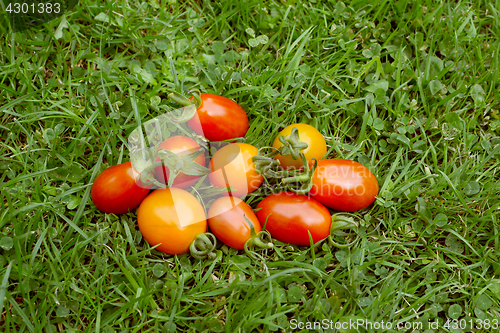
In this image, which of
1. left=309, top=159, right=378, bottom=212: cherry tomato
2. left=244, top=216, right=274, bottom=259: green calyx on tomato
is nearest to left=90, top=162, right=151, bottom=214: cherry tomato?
left=244, top=216, right=274, bottom=259: green calyx on tomato

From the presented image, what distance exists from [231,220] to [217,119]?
641 mm

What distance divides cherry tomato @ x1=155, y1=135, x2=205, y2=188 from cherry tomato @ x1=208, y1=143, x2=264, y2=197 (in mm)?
127

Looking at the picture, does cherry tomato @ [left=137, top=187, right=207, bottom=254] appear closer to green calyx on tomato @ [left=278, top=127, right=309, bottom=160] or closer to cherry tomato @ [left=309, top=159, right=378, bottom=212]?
green calyx on tomato @ [left=278, top=127, right=309, bottom=160]

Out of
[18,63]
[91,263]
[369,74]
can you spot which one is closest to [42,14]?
[18,63]

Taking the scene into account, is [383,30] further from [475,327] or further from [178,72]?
[475,327]

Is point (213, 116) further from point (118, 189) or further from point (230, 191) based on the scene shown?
point (118, 189)

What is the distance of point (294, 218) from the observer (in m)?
2.27

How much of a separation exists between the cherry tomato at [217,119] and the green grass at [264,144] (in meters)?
0.24

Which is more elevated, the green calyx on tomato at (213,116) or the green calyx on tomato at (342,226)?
the green calyx on tomato at (213,116)

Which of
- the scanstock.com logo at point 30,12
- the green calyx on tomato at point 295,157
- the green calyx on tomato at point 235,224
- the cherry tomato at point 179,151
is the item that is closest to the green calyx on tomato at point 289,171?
the green calyx on tomato at point 295,157

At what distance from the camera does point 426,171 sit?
2.69 m

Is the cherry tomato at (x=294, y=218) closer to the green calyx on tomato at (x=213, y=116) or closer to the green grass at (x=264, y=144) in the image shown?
the green grass at (x=264, y=144)

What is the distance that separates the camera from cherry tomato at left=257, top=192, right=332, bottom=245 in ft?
7.47

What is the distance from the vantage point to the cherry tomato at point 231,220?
224 cm
